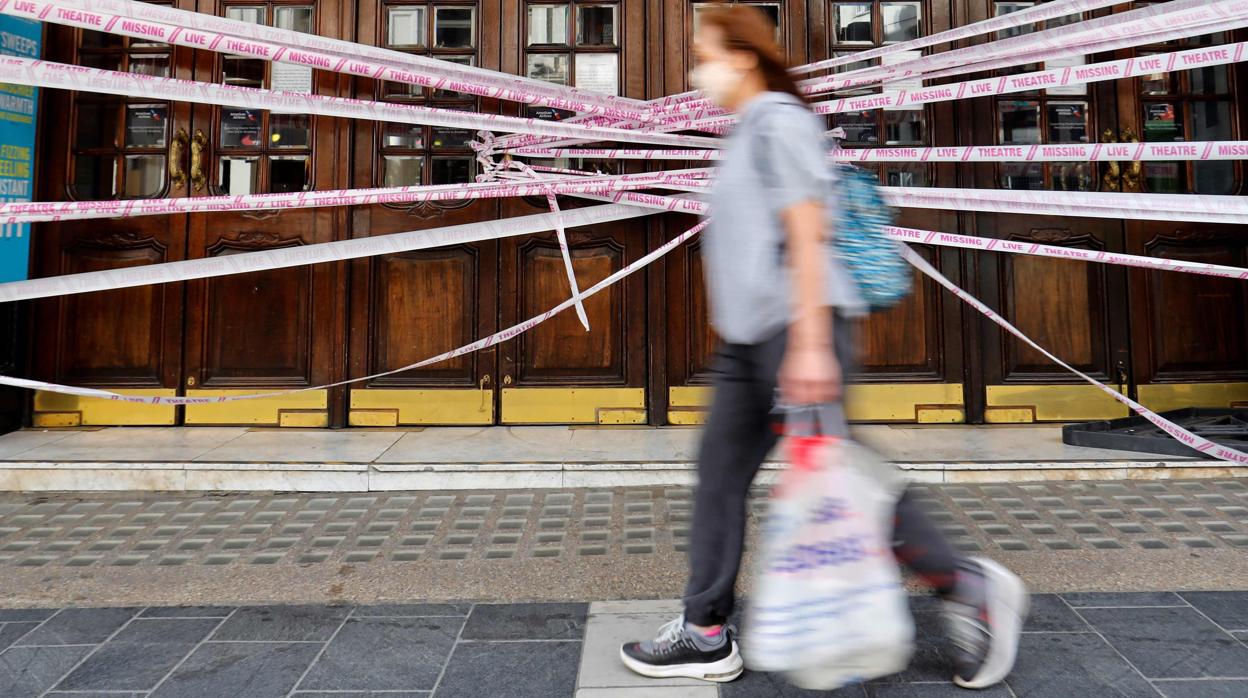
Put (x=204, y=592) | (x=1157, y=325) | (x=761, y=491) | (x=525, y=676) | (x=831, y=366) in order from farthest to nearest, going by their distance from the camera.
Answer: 1. (x=1157, y=325)
2. (x=761, y=491)
3. (x=204, y=592)
4. (x=525, y=676)
5. (x=831, y=366)

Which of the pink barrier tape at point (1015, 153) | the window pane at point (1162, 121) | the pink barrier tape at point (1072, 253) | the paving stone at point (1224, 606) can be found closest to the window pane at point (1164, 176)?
the window pane at point (1162, 121)

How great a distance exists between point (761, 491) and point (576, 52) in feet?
10.1

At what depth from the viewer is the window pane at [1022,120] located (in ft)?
16.6

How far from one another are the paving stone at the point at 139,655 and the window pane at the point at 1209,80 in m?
6.29

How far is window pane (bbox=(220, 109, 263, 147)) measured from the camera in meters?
5.02

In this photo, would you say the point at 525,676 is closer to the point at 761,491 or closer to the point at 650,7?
the point at 761,491

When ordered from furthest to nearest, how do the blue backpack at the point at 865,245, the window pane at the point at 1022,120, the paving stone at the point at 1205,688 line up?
the window pane at the point at 1022,120 < the paving stone at the point at 1205,688 < the blue backpack at the point at 865,245

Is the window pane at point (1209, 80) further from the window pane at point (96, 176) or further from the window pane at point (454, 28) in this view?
the window pane at point (96, 176)

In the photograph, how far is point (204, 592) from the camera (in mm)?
2693

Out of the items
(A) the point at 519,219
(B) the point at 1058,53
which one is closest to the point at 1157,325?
(B) the point at 1058,53

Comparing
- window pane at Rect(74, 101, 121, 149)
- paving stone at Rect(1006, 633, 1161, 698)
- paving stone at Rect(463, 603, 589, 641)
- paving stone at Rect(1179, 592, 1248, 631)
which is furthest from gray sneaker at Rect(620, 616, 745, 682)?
window pane at Rect(74, 101, 121, 149)

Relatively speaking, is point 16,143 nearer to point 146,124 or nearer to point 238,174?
point 146,124

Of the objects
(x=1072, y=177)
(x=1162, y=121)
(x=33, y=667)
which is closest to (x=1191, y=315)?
(x=1072, y=177)

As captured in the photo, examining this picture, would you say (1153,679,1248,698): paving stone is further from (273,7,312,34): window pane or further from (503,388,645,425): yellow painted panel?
(273,7,312,34): window pane
